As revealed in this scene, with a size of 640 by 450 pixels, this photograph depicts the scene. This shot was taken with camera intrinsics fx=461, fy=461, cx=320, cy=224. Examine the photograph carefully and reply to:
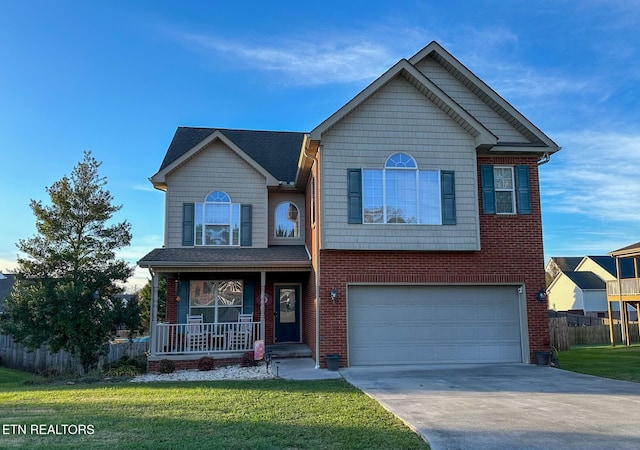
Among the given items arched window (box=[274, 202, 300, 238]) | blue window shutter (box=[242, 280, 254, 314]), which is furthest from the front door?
arched window (box=[274, 202, 300, 238])

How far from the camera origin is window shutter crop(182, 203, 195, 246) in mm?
15578

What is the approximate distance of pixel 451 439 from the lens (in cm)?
567

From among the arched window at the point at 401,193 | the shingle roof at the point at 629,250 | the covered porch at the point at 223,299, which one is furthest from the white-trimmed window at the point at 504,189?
the shingle roof at the point at 629,250

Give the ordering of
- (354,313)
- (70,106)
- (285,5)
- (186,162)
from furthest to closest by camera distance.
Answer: (186,162), (70,106), (285,5), (354,313)

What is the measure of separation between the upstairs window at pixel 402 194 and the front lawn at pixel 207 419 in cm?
475

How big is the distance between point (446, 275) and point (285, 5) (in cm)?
894

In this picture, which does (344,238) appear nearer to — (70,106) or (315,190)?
(315,190)

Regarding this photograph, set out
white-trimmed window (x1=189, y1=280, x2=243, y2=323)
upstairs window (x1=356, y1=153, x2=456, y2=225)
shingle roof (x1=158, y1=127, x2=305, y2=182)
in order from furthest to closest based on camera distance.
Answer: shingle roof (x1=158, y1=127, x2=305, y2=182), white-trimmed window (x1=189, y1=280, x2=243, y2=323), upstairs window (x1=356, y1=153, x2=456, y2=225)

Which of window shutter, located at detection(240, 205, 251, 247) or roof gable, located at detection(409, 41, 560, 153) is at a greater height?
roof gable, located at detection(409, 41, 560, 153)

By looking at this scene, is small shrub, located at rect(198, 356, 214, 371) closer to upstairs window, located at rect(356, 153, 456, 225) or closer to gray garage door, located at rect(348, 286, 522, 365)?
gray garage door, located at rect(348, 286, 522, 365)

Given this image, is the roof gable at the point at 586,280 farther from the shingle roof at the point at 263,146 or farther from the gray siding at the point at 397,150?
the gray siding at the point at 397,150

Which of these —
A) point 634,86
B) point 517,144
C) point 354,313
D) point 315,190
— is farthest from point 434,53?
point 634,86

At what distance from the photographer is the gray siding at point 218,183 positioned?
51.4 feet

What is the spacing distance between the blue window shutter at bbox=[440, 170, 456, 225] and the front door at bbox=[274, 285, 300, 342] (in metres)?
6.47
